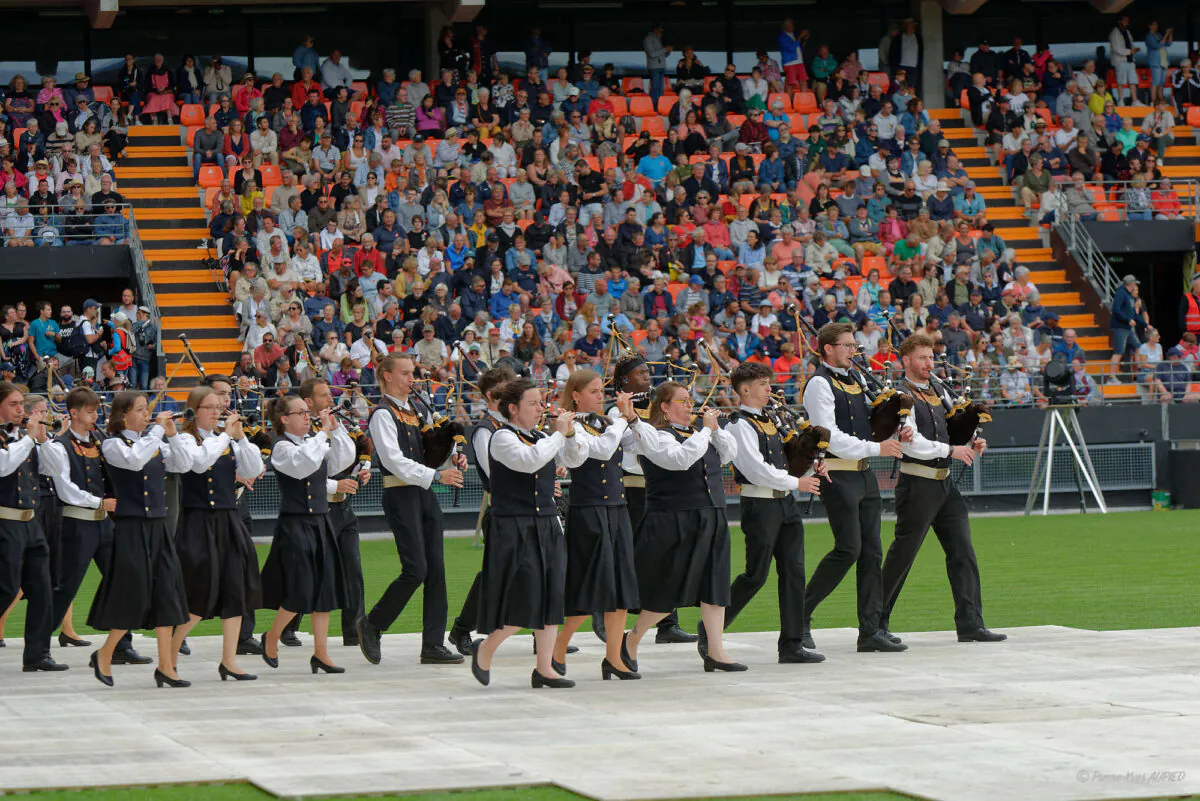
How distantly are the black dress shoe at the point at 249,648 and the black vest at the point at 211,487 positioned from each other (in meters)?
1.62

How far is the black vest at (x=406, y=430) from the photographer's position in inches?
448

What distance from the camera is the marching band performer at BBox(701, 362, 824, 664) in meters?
10.8

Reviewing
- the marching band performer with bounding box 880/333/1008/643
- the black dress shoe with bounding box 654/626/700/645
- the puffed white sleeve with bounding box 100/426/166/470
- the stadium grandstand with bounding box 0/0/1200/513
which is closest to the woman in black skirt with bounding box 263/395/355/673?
the puffed white sleeve with bounding box 100/426/166/470

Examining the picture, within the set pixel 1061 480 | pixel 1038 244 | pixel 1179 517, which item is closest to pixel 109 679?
pixel 1179 517

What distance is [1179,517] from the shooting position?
2322cm

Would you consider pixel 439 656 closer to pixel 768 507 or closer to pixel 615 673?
pixel 615 673

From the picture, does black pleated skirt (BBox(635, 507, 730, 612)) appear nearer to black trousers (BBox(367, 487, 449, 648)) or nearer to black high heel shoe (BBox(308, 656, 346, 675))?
black trousers (BBox(367, 487, 449, 648))

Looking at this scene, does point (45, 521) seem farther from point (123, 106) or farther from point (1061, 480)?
point (123, 106)

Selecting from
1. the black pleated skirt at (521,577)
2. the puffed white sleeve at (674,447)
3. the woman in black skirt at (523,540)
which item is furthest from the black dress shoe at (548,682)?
the puffed white sleeve at (674,447)

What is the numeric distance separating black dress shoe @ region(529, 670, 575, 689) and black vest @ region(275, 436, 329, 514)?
81.1 inches

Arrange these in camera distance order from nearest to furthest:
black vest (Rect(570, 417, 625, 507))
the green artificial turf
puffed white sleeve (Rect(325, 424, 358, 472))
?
black vest (Rect(570, 417, 625, 507)) < puffed white sleeve (Rect(325, 424, 358, 472)) < the green artificial turf

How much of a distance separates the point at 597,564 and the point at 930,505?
248 centimetres

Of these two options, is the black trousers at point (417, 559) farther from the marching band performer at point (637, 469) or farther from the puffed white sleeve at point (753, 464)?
the puffed white sleeve at point (753, 464)

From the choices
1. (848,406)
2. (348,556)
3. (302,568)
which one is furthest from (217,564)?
(848,406)
